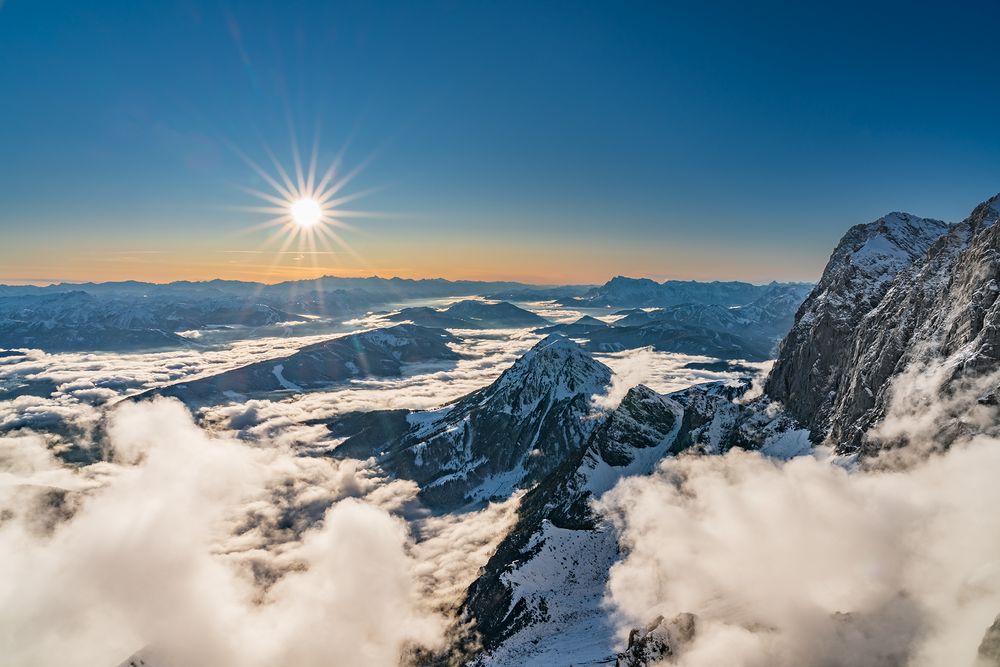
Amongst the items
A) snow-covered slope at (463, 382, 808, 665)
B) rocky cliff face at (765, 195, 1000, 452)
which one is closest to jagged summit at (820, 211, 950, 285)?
rocky cliff face at (765, 195, 1000, 452)

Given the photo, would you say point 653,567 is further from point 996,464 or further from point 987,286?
point 987,286

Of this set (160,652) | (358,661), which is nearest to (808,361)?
(358,661)

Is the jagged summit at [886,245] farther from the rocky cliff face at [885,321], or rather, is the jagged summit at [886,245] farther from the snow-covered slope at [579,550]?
the snow-covered slope at [579,550]

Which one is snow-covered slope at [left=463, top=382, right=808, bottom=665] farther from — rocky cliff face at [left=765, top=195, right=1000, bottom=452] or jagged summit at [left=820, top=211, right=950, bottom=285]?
jagged summit at [left=820, top=211, right=950, bottom=285]

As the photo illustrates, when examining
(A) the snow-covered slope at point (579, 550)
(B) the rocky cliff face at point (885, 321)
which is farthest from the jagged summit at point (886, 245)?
(A) the snow-covered slope at point (579, 550)

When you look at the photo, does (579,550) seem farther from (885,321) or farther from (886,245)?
(886,245)

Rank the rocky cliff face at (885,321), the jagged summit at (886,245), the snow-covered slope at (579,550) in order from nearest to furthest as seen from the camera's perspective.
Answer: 1. the rocky cliff face at (885,321)
2. the snow-covered slope at (579,550)
3. the jagged summit at (886,245)

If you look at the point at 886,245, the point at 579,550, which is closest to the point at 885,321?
the point at 886,245

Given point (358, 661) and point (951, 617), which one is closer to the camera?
point (951, 617)
